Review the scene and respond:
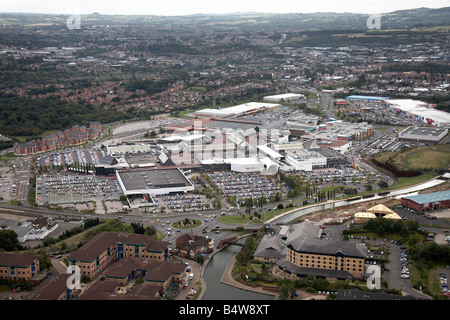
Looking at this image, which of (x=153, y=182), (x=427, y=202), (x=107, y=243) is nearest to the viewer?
(x=107, y=243)

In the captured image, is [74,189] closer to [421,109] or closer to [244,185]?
[244,185]

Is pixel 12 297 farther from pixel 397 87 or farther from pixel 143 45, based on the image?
pixel 143 45

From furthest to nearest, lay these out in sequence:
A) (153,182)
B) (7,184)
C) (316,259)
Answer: (7,184) → (153,182) → (316,259)

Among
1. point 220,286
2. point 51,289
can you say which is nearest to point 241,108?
point 220,286

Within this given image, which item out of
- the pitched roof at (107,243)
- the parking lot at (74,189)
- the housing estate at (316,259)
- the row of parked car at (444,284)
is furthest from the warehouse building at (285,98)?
the row of parked car at (444,284)

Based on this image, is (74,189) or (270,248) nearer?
(270,248)

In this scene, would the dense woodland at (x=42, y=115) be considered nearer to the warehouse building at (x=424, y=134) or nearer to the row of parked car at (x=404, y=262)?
the warehouse building at (x=424, y=134)

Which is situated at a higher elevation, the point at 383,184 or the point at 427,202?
the point at 427,202
